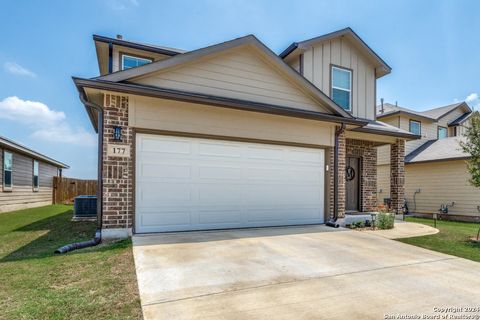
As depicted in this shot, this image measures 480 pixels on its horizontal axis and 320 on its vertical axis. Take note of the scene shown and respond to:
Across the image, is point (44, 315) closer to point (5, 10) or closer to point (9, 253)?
point (9, 253)

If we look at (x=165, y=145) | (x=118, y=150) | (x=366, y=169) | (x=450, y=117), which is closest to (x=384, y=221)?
(x=366, y=169)

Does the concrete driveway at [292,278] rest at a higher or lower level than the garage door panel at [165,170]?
lower

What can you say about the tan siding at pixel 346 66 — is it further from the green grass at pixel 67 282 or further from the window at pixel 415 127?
the green grass at pixel 67 282

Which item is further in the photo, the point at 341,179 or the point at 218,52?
the point at 341,179

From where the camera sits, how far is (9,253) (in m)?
5.68

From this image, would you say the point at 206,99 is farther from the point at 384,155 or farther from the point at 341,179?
the point at 384,155

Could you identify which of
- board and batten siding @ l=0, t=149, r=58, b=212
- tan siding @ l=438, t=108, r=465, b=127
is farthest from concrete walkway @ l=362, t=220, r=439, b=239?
board and batten siding @ l=0, t=149, r=58, b=212

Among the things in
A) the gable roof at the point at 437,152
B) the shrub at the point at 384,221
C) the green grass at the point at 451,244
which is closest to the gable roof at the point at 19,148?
the shrub at the point at 384,221

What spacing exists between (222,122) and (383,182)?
40.0 feet

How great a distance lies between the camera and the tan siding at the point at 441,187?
1332 centimetres

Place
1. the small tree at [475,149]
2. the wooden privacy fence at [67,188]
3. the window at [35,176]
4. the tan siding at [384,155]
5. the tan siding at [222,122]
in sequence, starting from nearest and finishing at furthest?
1. the tan siding at [222,122]
2. the small tree at [475,149]
3. the tan siding at [384,155]
4. the window at [35,176]
5. the wooden privacy fence at [67,188]

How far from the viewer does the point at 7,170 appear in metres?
14.1

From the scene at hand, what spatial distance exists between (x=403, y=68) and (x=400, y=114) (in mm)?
3395

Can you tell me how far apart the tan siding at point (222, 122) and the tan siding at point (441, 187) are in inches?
347
